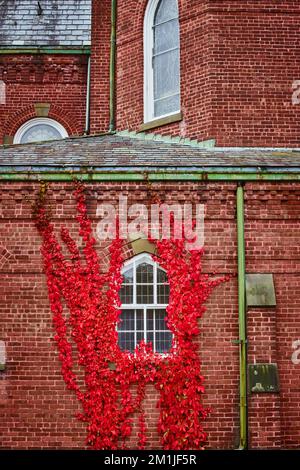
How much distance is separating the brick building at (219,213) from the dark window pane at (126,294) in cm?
35

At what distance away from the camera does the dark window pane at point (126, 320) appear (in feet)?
46.1

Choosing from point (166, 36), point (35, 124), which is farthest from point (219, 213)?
point (35, 124)

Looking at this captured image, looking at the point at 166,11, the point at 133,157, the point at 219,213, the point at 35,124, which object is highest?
the point at 166,11

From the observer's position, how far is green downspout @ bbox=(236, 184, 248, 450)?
13430 mm

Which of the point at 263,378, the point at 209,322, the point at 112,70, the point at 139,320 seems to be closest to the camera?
the point at 263,378

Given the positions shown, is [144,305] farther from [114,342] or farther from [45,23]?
[45,23]

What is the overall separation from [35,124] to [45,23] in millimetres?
3234

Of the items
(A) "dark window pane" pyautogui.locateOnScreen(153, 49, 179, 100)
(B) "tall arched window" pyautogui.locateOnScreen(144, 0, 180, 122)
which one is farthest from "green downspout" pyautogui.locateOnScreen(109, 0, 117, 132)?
(A) "dark window pane" pyautogui.locateOnScreen(153, 49, 179, 100)

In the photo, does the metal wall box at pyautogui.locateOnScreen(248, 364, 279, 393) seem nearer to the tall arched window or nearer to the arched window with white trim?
the arched window with white trim

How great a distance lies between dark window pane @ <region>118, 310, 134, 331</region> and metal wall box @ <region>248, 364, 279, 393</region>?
236cm

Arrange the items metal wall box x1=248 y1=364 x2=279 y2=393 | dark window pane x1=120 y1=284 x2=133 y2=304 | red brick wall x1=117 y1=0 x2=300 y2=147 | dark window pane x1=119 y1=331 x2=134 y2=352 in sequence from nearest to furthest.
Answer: metal wall box x1=248 y1=364 x2=279 y2=393 < dark window pane x1=119 y1=331 x2=134 y2=352 < dark window pane x1=120 y1=284 x2=133 y2=304 < red brick wall x1=117 y1=0 x2=300 y2=147

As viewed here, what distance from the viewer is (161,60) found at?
17266 mm

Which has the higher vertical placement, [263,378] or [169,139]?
[169,139]
